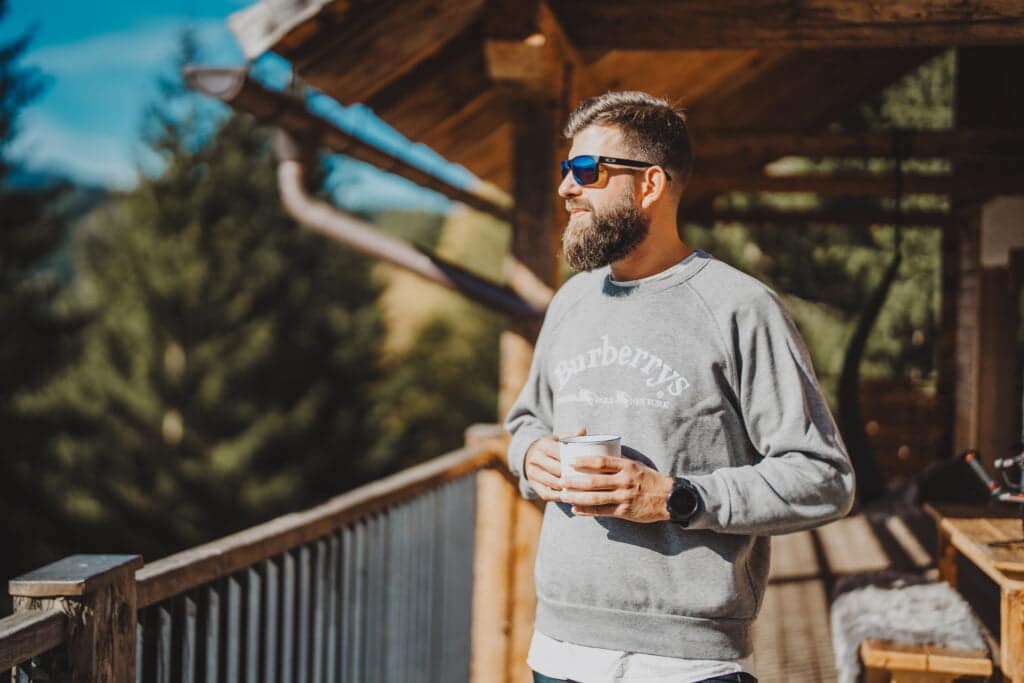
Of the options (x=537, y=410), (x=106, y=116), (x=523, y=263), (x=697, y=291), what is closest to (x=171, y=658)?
(x=537, y=410)

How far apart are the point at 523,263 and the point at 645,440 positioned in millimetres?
1801

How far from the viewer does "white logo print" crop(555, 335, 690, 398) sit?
5.45 feet

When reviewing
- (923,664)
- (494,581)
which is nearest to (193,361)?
(494,581)

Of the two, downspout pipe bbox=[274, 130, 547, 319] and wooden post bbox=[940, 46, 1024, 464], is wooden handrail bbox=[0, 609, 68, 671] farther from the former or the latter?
wooden post bbox=[940, 46, 1024, 464]

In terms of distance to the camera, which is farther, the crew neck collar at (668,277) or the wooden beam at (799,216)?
the wooden beam at (799,216)

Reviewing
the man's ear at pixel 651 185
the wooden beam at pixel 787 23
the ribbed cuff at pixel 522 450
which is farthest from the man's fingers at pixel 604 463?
the wooden beam at pixel 787 23

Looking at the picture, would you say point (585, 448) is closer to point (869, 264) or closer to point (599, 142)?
point (599, 142)

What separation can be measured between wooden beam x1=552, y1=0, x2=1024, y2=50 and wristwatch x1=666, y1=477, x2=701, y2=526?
2.12m

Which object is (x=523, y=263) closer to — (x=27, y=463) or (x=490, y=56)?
(x=490, y=56)

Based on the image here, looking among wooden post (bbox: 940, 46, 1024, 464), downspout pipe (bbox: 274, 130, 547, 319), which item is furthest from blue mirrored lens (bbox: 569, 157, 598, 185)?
wooden post (bbox: 940, 46, 1024, 464)

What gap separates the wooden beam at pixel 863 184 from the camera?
19.3ft

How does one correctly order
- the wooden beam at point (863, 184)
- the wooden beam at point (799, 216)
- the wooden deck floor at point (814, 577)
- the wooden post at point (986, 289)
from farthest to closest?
the wooden beam at point (799, 216)
the wooden post at point (986, 289)
the wooden beam at point (863, 184)
the wooden deck floor at point (814, 577)

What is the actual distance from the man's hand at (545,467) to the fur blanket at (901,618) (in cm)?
164

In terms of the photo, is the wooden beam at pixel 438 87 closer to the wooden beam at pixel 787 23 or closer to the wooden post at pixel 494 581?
the wooden beam at pixel 787 23
